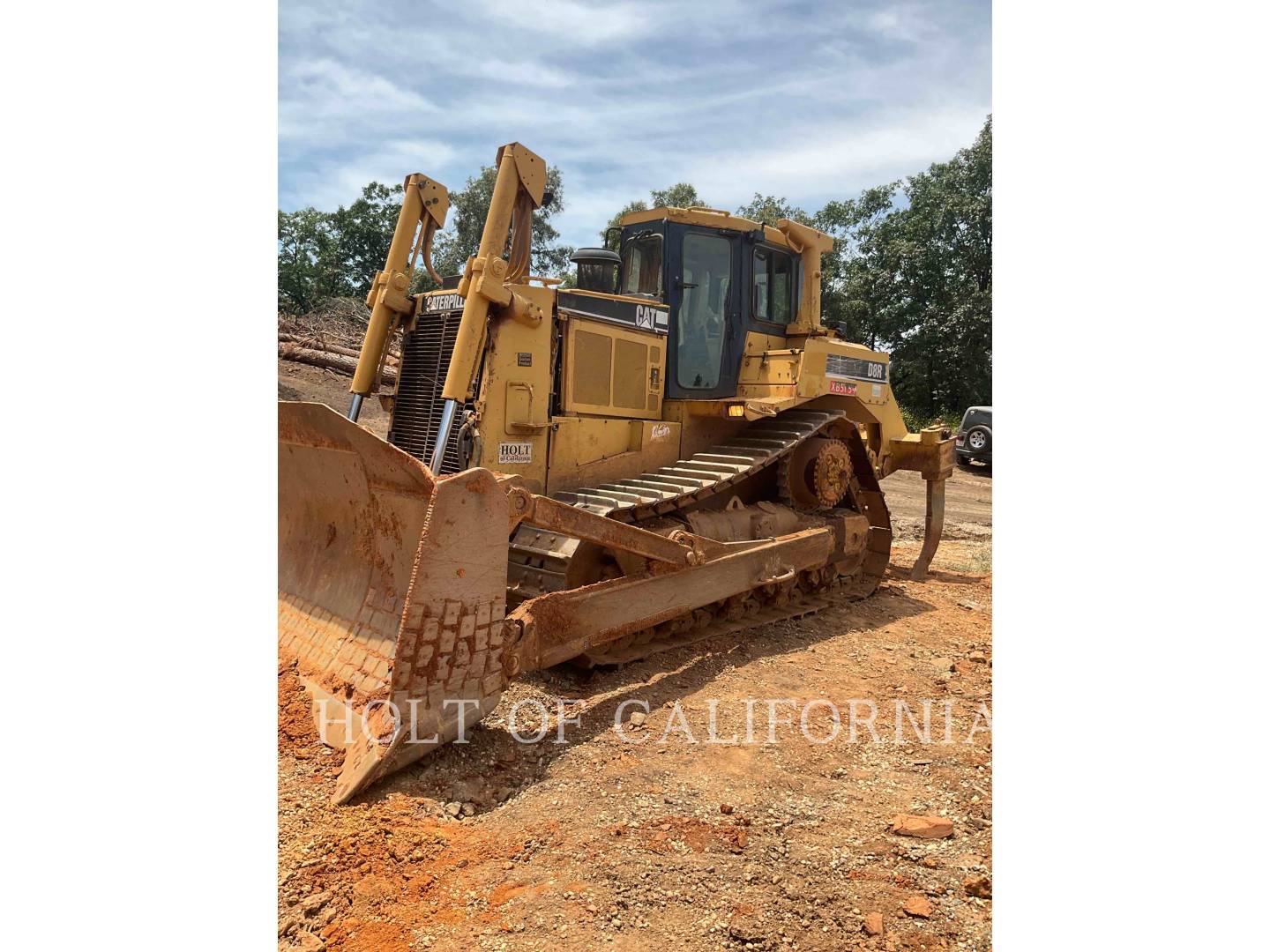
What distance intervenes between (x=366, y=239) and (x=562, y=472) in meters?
23.2

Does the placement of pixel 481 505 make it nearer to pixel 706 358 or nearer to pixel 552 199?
pixel 706 358

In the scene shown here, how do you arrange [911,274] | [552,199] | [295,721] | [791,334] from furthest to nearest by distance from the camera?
[552,199]
[911,274]
[791,334]
[295,721]

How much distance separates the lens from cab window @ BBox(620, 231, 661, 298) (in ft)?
20.8

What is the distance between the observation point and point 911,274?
71.8 ft

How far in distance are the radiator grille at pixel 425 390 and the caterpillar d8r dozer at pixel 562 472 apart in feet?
0.08

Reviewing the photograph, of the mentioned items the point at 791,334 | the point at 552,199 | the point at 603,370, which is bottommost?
the point at 603,370

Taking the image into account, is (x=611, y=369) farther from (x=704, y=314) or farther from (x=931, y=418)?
(x=931, y=418)

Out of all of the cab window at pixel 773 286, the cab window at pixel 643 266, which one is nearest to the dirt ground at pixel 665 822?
the cab window at pixel 643 266

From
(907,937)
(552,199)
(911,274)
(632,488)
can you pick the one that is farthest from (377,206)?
(907,937)

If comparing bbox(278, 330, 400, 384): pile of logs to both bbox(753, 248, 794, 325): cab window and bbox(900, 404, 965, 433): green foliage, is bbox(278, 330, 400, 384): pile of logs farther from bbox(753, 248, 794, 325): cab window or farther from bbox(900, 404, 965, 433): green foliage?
bbox(900, 404, 965, 433): green foliage

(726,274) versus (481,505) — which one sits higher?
(726,274)

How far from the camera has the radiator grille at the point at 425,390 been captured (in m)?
5.40

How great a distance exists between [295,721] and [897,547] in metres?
7.80

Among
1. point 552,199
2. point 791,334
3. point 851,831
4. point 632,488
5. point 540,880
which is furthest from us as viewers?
point 552,199
